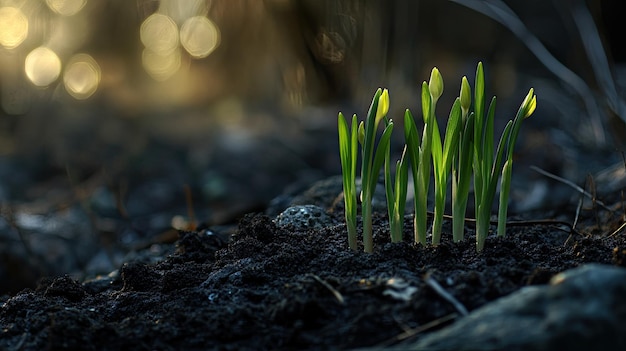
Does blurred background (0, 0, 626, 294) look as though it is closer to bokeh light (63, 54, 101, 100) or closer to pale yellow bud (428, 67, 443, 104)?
bokeh light (63, 54, 101, 100)

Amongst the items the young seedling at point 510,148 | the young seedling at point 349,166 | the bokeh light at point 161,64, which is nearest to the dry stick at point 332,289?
the young seedling at point 349,166

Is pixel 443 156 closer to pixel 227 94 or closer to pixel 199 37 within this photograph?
Answer: pixel 227 94

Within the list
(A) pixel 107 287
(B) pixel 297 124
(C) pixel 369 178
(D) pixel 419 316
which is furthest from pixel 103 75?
(D) pixel 419 316

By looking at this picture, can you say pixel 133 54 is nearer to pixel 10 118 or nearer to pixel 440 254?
pixel 10 118

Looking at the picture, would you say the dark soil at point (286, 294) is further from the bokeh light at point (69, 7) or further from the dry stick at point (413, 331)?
the bokeh light at point (69, 7)

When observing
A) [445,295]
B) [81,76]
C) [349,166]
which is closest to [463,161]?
[349,166]

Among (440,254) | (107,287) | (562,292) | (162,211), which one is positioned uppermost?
(562,292)

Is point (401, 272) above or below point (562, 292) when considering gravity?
below
